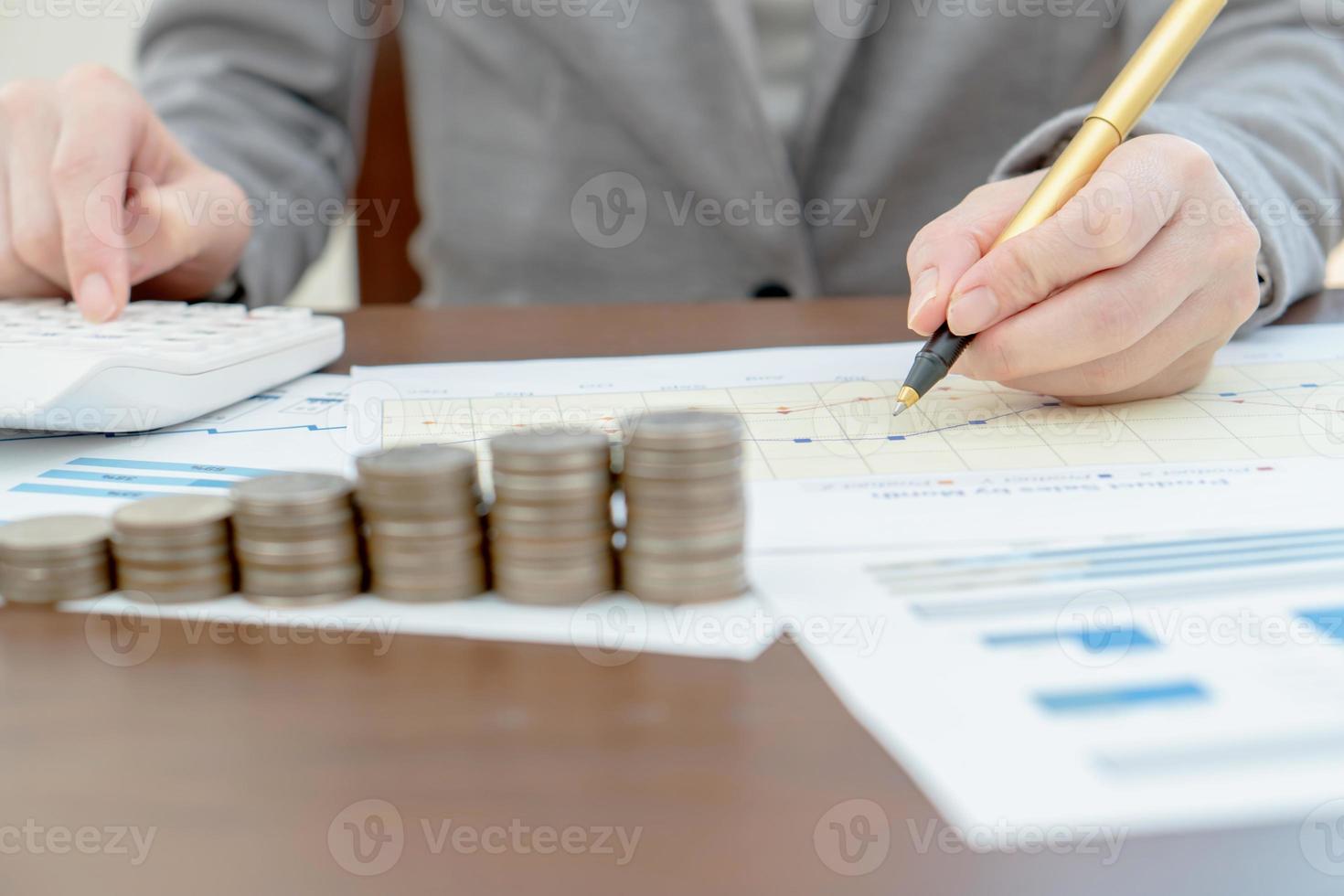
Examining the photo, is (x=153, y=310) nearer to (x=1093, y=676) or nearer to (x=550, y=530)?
(x=550, y=530)

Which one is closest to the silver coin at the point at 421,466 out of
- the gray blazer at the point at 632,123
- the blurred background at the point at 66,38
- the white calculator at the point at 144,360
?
the white calculator at the point at 144,360

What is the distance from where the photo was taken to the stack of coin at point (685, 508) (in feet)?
1.07

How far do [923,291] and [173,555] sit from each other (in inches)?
12.3

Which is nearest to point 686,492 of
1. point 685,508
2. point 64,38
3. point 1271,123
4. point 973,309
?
point 685,508

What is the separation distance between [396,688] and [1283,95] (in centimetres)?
73

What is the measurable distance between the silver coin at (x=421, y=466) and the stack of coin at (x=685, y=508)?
5 centimetres

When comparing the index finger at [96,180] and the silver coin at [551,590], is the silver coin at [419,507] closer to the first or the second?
the silver coin at [551,590]

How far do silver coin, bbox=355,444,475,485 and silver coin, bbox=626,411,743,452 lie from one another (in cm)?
5

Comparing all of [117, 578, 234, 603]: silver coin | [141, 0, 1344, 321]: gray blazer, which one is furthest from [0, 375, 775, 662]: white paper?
[141, 0, 1344, 321]: gray blazer

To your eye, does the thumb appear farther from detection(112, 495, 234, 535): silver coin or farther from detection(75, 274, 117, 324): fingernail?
detection(75, 274, 117, 324): fingernail

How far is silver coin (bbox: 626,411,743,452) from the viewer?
324 mm

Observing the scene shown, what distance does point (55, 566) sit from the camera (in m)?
0.35

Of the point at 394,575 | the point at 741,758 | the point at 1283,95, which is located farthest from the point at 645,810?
the point at 1283,95

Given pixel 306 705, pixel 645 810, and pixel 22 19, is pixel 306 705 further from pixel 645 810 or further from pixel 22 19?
pixel 22 19
